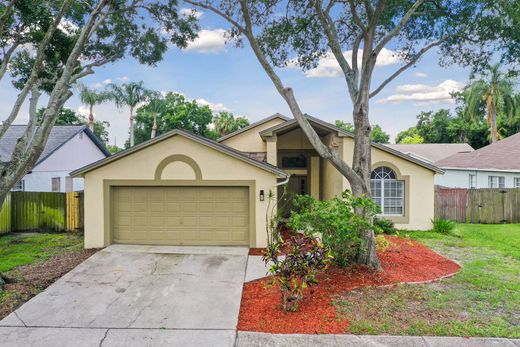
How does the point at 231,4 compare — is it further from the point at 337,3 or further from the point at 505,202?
the point at 505,202

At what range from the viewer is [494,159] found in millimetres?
20984

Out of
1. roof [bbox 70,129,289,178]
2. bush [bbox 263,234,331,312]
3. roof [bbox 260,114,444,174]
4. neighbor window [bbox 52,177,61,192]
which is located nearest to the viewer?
bush [bbox 263,234,331,312]

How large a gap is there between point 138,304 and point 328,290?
13.3 feet

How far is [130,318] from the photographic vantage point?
20.7ft

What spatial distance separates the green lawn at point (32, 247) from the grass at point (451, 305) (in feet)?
30.1

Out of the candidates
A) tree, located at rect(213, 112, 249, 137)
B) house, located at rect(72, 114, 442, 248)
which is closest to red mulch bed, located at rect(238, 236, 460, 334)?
house, located at rect(72, 114, 442, 248)

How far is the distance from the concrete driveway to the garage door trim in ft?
3.38

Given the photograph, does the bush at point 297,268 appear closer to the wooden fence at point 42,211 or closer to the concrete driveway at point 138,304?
the concrete driveway at point 138,304

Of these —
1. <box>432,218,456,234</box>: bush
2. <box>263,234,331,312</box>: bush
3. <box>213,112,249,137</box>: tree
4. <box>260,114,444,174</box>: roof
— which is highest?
<box>213,112,249,137</box>: tree

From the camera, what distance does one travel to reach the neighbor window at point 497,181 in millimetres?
19484

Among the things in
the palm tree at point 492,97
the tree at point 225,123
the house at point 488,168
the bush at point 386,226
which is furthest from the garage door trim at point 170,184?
the tree at point 225,123

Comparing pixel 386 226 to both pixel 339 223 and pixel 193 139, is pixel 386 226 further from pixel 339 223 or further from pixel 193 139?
pixel 193 139

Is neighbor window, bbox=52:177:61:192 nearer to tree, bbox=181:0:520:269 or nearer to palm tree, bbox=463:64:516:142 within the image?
tree, bbox=181:0:520:269

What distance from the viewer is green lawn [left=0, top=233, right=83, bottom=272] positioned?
1007 cm
